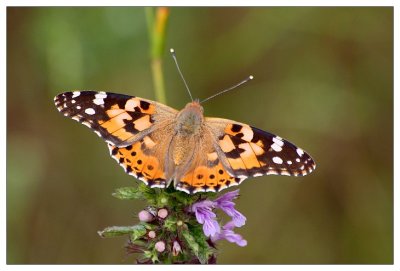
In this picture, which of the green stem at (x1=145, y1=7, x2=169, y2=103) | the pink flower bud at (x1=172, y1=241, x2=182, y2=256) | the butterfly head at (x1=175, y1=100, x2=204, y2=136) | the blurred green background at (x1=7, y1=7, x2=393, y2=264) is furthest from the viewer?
the blurred green background at (x1=7, y1=7, x2=393, y2=264)

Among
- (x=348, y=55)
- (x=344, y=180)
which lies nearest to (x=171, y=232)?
(x=344, y=180)

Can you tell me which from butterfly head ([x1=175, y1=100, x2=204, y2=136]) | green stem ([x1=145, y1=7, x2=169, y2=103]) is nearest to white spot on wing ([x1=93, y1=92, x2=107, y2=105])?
butterfly head ([x1=175, y1=100, x2=204, y2=136])

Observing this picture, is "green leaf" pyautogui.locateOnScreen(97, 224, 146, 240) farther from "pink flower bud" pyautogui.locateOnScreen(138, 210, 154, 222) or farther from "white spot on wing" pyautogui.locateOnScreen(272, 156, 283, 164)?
"white spot on wing" pyautogui.locateOnScreen(272, 156, 283, 164)

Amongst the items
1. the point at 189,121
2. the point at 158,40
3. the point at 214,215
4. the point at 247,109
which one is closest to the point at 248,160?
the point at 214,215

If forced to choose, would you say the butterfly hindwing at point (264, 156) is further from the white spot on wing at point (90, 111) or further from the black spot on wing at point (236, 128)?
the white spot on wing at point (90, 111)

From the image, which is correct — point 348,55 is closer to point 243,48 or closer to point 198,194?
point 243,48

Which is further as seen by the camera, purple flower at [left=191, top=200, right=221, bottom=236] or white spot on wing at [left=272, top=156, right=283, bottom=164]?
white spot on wing at [left=272, top=156, right=283, bottom=164]

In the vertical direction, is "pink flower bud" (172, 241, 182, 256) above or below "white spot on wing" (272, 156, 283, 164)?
below

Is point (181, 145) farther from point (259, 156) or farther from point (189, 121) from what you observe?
point (259, 156)
